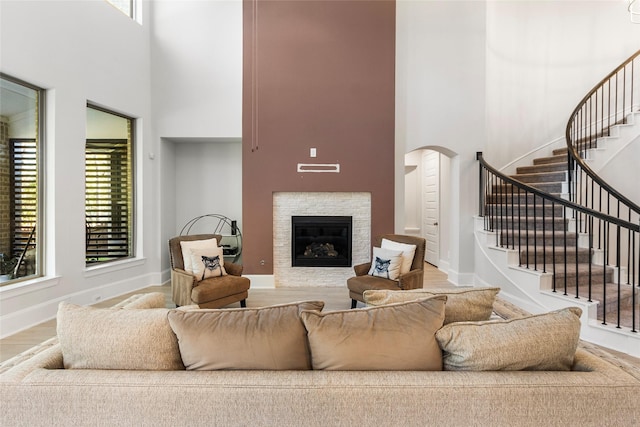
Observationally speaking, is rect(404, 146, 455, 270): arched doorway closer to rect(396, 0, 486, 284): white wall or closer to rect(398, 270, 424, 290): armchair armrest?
rect(396, 0, 486, 284): white wall

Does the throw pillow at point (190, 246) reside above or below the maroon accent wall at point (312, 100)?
below

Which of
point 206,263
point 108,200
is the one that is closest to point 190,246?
point 206,263

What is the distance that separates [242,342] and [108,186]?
4567mm

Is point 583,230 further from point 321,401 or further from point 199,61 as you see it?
point 199,61

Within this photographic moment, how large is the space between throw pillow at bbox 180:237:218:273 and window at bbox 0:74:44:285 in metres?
1.52

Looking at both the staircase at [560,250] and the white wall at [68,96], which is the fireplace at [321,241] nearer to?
the staircase at [560,250]

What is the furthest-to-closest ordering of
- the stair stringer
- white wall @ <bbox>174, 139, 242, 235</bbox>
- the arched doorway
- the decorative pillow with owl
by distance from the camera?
the arched doorway < white wall @ <bbox>174, 139, 242, 235</bbox> < the decorative pillow with owl < the stair stringer

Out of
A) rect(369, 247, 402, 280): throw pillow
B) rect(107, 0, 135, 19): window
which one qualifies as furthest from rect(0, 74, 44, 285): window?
rect(369, 247, 402, 280): throw pillow

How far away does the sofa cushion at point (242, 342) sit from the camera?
1238 mm

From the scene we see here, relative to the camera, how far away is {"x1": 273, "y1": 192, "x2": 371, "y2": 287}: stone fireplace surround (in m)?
5.46

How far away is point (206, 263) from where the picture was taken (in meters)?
4.13

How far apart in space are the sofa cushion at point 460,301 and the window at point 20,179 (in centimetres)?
399

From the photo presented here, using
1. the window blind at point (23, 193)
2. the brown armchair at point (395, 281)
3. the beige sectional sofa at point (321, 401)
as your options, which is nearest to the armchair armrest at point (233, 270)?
the brown armchair at point (395, 281)

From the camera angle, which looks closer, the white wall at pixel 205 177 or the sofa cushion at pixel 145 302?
the sofa cushion at pixel 145 302
